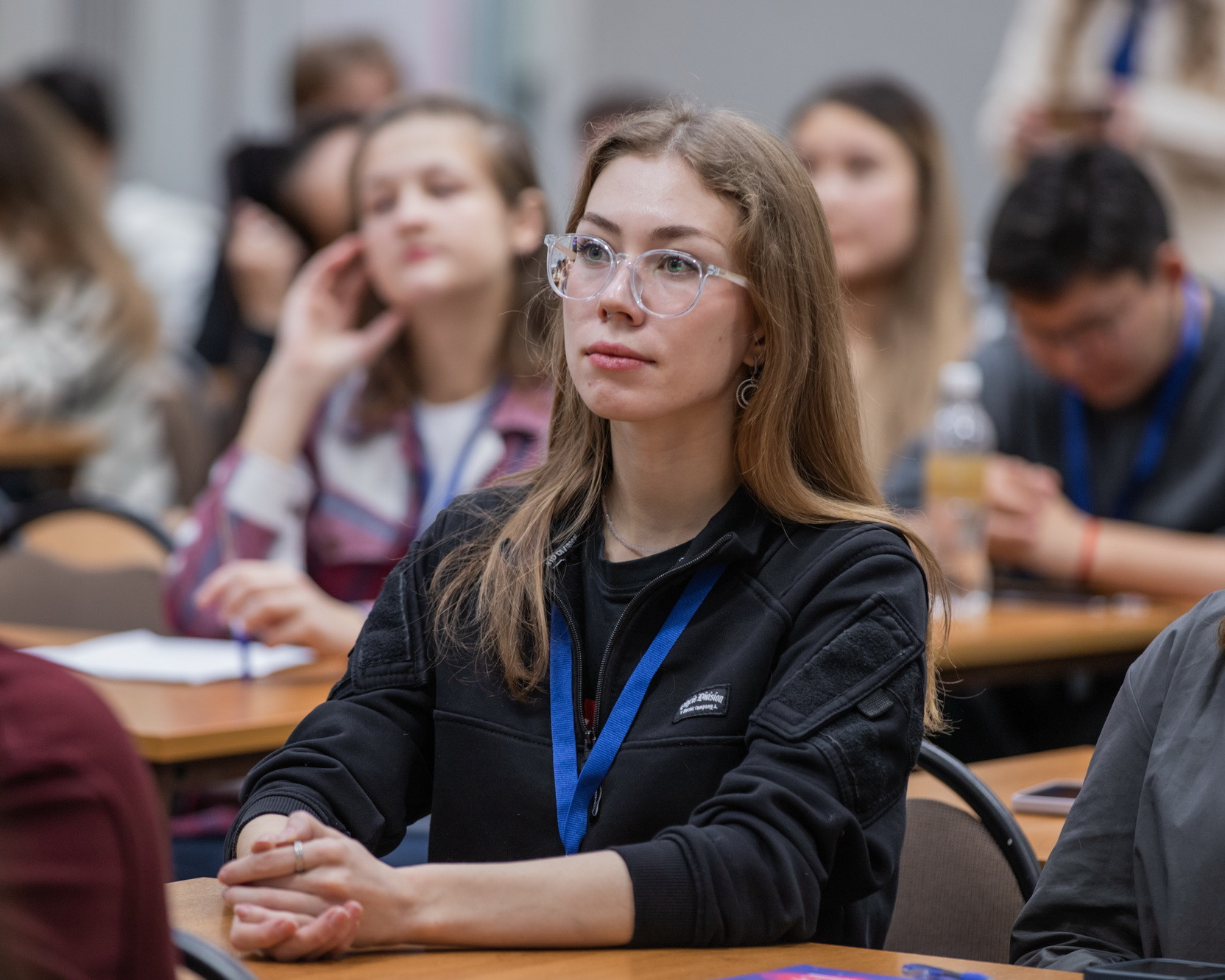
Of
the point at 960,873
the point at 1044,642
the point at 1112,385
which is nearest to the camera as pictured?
the point at 960,873

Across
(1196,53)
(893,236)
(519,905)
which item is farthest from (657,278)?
(1196,53)

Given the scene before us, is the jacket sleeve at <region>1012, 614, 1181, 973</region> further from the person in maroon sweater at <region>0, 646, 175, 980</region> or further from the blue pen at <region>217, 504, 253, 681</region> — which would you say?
the blue pen at <region>217, 504, 253, 681</region>

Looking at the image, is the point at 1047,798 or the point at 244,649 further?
the point at 244,649

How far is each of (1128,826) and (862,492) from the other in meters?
0.49

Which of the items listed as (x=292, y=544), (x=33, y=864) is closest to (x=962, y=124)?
(x=292, y=544)

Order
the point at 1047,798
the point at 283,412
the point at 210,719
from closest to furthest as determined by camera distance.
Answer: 1. the point at 1047,798
2. the point at 210,719
3. the point at 283,412

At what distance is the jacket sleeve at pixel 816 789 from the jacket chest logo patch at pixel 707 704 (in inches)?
1.8

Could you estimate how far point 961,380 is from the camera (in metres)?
3.72

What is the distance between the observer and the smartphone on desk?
209cm

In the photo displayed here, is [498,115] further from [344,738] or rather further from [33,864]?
[33,864]

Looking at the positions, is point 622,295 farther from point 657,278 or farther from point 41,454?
point 41,454

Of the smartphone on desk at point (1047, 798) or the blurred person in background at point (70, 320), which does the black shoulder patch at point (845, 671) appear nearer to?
the smartphone on desk at point (1047, 798)

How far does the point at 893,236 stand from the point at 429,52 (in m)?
5.72

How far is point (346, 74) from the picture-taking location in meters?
6.33
